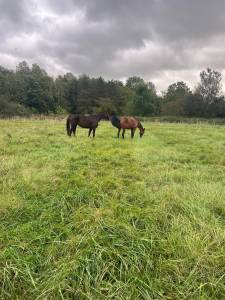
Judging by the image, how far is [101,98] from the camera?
57938mm

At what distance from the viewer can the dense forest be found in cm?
4862

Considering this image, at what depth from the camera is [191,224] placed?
3.39 m

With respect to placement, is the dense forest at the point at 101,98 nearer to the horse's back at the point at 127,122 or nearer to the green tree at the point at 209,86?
the green tree at the point at 209,86

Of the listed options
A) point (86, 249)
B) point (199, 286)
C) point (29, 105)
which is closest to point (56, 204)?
point (86, 249)

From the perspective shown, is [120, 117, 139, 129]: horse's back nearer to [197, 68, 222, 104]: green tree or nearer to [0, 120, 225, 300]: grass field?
[0, 120, 225, 300]: grass field

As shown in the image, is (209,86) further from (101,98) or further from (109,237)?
(109,237)

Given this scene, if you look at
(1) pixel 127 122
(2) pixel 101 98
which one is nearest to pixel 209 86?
(2) pixel 101 98

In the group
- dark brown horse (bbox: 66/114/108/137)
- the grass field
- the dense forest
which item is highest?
the dense forest

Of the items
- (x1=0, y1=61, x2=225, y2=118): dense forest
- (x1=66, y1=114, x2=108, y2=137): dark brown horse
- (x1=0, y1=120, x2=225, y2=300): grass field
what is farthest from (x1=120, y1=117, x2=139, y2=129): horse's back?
(x1=0, y1=61, x2=225, y2=118): dense forest

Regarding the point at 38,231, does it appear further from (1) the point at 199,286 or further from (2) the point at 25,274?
→ (1) the point at 199,286

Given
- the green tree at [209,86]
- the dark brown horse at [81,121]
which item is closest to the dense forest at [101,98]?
the green tree at [209,86]

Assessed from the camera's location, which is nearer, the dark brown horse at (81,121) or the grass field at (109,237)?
the grass field at (109,237)

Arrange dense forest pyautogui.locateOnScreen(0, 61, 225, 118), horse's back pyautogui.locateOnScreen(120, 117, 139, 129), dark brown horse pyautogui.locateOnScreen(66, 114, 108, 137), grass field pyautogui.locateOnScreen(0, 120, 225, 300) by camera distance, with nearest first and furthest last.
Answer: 1. grass field pyautogui.locateOnScreen(0, 120, 225, 300)
2. dark brown horse pyautogui.locateOnScreen(66, 114, 108, 137)
3. horse's back pyautogui.locateOnScreen(120, 117, 139, 129)
4. dense forest pyautogui.locateOnScreen(0, 61, 225, 118)

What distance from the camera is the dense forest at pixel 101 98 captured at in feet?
160
